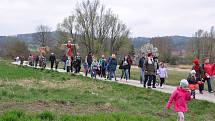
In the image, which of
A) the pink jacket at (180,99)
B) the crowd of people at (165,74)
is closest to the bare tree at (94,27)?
the crowd of people at (165,74)

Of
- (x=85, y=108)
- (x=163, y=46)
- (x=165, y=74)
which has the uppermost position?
(x=163, y=46)

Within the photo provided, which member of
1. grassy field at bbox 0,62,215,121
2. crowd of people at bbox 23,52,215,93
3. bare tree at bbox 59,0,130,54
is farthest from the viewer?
bare tree at bbox 59,0,130,54

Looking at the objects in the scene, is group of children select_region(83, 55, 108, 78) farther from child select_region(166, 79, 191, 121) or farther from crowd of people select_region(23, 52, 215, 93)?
child select_region(166, 79, 191, 121)

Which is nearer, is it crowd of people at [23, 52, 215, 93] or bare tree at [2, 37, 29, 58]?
crowd of people at [23, 52, 215, 93]

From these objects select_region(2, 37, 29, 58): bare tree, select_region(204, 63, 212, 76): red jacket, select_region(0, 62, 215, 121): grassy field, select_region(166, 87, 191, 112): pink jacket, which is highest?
select_region(2, 37, 29, 58): bare tree

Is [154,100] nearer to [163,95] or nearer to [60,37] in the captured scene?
[163,95]

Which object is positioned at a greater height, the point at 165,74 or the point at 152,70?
the point at 152,70

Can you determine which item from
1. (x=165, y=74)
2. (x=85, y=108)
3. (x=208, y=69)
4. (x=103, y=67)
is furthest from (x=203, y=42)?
(x=85, y=108)

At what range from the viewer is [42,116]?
941cm

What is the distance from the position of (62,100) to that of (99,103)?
120 centimetres

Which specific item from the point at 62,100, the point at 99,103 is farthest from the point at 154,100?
the point at 62,100

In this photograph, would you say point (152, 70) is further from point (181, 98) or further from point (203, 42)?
point (203, 42)

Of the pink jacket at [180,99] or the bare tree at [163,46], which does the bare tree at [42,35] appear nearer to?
the bare tree at [163,46]

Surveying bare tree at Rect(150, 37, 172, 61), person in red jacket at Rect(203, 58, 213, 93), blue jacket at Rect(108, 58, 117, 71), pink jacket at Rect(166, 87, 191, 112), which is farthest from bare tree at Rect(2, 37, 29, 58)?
pink jacket at Rect(166, 87, 191, 112)
